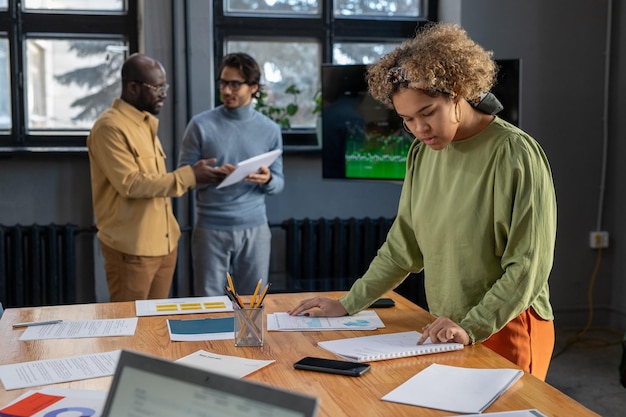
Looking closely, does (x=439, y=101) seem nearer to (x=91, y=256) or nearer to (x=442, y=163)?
(x=442, y=163)

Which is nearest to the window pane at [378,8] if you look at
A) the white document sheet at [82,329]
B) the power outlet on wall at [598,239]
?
the power outlet on wall at [598,239]

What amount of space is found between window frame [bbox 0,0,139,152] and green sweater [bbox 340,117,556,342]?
8.54 ft

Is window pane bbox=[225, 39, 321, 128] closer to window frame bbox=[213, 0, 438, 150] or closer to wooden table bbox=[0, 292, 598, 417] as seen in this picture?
window frame bbox=[213, 0, 438, 150]

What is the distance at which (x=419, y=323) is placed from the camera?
1946 mm

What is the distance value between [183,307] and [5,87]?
2668mm

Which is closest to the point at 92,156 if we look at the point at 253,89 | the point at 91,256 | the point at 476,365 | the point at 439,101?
the point at 253,89

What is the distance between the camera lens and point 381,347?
66.1 inches

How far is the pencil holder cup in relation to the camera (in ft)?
5.60

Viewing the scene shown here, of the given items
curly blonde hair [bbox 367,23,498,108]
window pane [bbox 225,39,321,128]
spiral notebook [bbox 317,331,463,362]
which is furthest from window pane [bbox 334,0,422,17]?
spiral notebook [bbox 317,331,463,362]

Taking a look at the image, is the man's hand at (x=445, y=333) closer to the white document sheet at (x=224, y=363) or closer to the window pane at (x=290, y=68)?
the white document sheet at (x=224, y=363)

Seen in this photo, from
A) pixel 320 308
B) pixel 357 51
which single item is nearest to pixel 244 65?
pixel 357 51

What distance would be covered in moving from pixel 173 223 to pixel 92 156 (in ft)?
1.49

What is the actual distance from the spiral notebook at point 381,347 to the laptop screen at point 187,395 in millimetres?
754

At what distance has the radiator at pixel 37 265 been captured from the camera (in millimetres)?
4039
